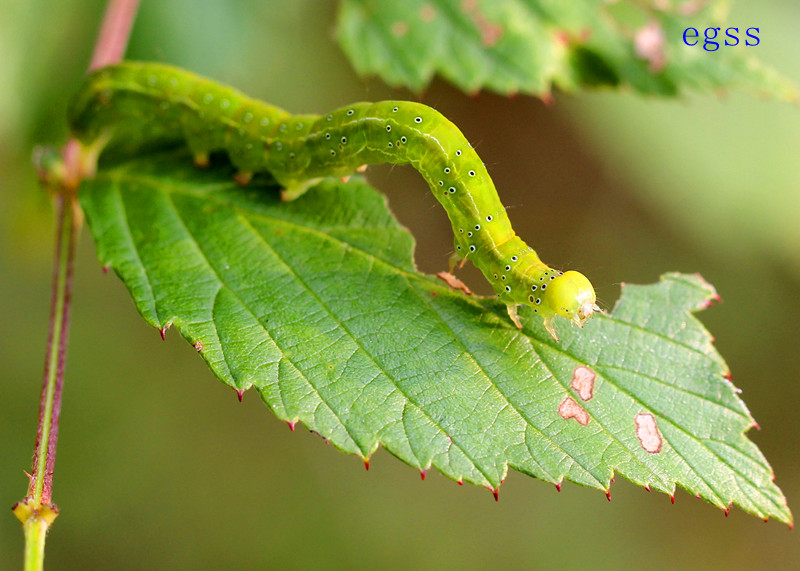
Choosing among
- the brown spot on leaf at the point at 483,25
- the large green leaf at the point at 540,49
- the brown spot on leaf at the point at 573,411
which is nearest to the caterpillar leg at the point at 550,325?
the brown spot on leaf at the point at 573,411

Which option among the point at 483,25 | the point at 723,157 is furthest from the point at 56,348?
the point at 723,157

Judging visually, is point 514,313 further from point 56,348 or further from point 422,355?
point 56,348

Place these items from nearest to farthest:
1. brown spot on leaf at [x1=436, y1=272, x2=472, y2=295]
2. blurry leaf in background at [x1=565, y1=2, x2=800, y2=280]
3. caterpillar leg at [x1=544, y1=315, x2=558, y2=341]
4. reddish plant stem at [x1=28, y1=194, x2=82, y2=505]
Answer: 1. reddish plant stem at [x1=28, y1=194, x2=82, y2=505]
2. caterpillar leg at [x1=544, y1=315, x2=558, y2=341]
3. brown spot on leaf at [x1=436, y1=272, x2=472, y2=295]
4. blurry leaf in background at [x1=565, y1=2, x2=800, y2=280]

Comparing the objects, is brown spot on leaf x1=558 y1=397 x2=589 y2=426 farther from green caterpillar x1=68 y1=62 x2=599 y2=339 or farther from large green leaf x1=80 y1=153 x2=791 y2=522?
green caterpillar x1=68 y1=62 x2=599 y2=339

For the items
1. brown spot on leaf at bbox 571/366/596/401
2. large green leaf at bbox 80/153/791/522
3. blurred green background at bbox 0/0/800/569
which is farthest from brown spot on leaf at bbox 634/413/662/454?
blurred green background at bbox 0/0/800/569

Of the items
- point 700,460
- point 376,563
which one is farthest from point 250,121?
point 376,563

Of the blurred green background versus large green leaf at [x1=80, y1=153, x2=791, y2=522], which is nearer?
large green leaf at [x1=80, y1=153, x2=791, y2=522]

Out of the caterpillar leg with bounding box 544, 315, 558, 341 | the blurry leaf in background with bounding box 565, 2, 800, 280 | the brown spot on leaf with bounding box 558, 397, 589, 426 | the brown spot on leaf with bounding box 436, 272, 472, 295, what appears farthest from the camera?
the blurry leaf in background with bounding box 565, 2, 800, 280
